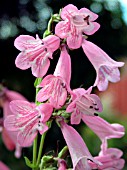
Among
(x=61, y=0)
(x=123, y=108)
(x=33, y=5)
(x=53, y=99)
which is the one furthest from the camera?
(x=123, y=108)

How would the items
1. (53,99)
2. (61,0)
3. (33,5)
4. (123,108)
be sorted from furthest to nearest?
1. (123,108)
2. (33,5)
3. (61,0)
4. (53,99)

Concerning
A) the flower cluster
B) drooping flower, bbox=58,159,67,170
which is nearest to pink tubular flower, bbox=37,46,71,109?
the flower cluster

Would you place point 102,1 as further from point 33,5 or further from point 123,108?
point 123,108

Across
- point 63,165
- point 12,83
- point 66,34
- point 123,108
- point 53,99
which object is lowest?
point 123,108

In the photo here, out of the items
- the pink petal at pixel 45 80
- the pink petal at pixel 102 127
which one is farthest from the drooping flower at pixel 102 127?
the pink petal at pixel 45 80

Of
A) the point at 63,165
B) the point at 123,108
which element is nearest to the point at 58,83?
the point at 63,165

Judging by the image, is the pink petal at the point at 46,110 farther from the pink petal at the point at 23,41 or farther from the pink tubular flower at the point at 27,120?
the pink petal at the point at 23,41

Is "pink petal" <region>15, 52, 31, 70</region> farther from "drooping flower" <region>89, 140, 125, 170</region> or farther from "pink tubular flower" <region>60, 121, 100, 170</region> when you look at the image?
"drooping flower" <region>89, 140, 125, 170</region>
